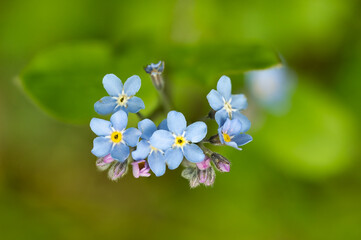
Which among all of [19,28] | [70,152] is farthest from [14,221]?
[19,28]

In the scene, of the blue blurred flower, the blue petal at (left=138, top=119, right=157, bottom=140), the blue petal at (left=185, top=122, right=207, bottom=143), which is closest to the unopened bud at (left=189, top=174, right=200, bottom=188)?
the blue petal at (left=185, top=122, right=207, bottom=143)

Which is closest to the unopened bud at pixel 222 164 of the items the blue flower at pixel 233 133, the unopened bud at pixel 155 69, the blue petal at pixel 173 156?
the blue flower at pixel 233 133

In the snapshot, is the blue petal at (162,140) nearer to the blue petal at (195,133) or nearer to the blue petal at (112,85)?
the blue petal at (195,133)

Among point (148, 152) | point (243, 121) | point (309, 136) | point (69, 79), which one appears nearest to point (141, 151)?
point (148, 152)

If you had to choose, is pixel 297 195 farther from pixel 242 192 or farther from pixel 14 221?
pixel 14 221

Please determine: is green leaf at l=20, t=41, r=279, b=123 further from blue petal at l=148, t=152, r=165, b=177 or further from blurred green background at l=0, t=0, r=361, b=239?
blue petal at l=148, t=152, r=165, b=177

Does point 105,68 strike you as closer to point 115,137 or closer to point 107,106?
point 107,106
